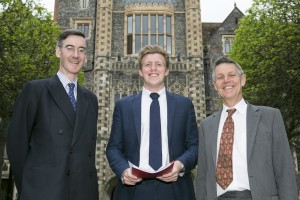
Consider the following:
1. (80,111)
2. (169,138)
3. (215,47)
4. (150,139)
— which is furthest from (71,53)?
(215,47)

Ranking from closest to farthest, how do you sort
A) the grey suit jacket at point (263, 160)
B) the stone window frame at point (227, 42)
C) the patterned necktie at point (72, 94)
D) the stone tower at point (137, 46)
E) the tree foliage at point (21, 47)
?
the grey suit jacket at point (263, 160), the patterned necktie at point (72, 94), the tree foliage at point (21, 47), the stone tower at point (137, 46), the stone window frame at point (227, 42)

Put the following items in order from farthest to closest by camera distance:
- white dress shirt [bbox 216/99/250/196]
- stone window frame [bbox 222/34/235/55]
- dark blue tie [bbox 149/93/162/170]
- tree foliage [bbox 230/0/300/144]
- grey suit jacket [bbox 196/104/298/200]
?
1. stone window frame [bbox 222/34/235/55]
2. tree foliage [bbox 230/0/300/144]
3. dark blue tie [bbox 149/93/162/170]
4. white dress shirt [bbox 216/99/250/196]
5. grey suit jacket [bbox 196/104/298/200]

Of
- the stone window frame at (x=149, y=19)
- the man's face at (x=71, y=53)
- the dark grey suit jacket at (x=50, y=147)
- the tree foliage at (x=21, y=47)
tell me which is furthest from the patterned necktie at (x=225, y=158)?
the stone window frame at (x=149, y=19)

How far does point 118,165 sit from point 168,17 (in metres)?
19.5

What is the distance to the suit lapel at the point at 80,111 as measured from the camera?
3.83 m

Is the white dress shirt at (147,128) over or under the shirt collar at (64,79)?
under

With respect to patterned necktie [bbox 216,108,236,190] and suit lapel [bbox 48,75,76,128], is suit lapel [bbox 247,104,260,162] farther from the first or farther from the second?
suit lapel [bbox 48,75,76,128]

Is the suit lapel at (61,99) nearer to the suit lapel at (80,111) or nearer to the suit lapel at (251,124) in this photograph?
the suit lapel at (80,111)

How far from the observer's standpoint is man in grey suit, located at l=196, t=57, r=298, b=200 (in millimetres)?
3605

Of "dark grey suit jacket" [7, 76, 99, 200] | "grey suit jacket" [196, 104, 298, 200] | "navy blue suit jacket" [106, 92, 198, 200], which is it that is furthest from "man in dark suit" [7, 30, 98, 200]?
"grey suit jacket" [196, 104, 298, 200]

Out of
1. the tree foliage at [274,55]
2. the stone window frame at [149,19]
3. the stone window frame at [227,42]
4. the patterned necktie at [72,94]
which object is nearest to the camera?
the patterned necktie at [72,94]

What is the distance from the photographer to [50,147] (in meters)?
3.69

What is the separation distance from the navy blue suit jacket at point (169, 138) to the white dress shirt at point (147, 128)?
0.05 metres

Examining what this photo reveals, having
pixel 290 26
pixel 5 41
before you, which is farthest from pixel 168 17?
pixel 5 41
